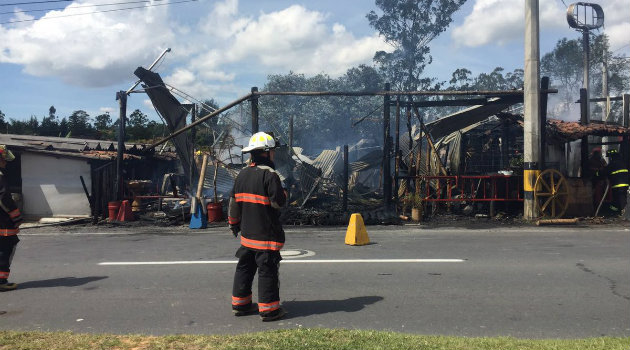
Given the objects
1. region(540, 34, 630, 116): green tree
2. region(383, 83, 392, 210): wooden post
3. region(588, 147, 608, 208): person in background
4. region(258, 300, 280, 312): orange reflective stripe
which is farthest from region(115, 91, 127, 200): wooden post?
region(540, 34, 630, 116): green tree

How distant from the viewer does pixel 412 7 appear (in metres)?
36.9

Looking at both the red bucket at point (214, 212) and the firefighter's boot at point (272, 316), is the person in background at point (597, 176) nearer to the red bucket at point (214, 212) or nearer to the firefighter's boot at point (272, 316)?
the red bucket at point (214, 212)

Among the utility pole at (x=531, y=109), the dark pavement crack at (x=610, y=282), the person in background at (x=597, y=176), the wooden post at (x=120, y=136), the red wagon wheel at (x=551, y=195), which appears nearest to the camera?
the dark pavement crack at (x=610, y=282)

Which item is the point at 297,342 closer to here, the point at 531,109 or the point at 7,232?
the point at 7,232

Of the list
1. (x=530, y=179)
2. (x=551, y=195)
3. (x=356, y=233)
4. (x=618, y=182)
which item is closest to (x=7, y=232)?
(x=356, y=233)

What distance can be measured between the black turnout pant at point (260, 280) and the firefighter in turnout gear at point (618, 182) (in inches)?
510

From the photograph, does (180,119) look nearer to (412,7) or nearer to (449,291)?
(449,291)

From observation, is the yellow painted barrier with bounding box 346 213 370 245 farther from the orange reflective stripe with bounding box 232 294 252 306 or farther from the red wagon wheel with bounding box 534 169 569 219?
the red wagon wheel with bounding box 534 169 569 219

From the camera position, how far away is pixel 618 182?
1394 centimetres

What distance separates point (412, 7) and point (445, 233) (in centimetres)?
2992

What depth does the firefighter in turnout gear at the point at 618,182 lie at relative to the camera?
13.9 metres

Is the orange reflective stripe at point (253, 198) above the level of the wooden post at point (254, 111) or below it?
below

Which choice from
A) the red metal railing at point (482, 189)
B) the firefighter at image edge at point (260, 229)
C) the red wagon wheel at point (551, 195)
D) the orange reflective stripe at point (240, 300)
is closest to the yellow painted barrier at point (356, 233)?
the firefighter at image edge at point (260, 229)

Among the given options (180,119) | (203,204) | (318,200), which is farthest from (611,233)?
(180,119)
